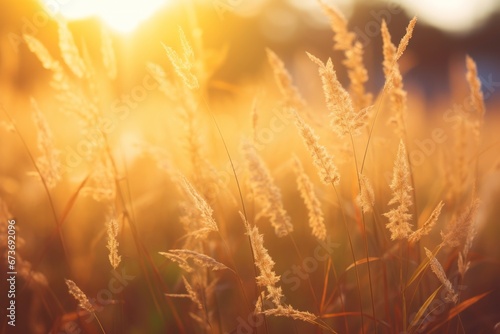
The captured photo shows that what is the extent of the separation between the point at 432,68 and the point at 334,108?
30403mm

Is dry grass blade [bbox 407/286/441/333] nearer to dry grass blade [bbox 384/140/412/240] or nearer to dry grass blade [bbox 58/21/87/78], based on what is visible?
dry grass blade [bbox 384/140/412/240]

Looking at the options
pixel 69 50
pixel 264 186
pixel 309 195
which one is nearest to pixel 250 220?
pixel 309 195

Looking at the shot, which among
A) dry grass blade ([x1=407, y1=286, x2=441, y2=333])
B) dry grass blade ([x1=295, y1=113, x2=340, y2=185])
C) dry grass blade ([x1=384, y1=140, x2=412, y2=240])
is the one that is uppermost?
dry grass blade ([x1=295, y1=113, x2=340, y2=185])

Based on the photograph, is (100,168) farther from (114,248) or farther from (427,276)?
(427,276)

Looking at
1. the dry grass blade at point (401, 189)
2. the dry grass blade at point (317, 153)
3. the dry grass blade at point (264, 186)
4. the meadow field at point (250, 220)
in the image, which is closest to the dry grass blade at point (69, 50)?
the meadow field at point (250, 220)

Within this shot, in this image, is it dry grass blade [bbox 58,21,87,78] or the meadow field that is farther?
dry grass blade [bbox 58,21,87,78]

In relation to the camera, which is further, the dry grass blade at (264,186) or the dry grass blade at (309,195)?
the dry grass blade at (309,195)

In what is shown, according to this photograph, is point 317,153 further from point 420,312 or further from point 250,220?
point 250,220

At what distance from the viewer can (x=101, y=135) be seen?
1671mm

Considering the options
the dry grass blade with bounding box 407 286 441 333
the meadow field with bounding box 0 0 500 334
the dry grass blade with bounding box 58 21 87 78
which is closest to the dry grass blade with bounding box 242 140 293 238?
the meadow field with bounding box 0 0 500 334

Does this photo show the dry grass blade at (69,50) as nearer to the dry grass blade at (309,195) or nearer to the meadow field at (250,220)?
the meadow field at (250,220)

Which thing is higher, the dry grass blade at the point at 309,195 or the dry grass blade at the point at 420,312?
the dry grass blade at the point at 309,195

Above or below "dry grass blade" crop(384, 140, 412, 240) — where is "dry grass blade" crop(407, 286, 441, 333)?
below

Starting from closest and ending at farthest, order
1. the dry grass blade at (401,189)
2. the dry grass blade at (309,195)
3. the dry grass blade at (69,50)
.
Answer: the dry grass blade at (401,189)
the dry grass blade at (309,195)
the dry grass blade at (69,50)
